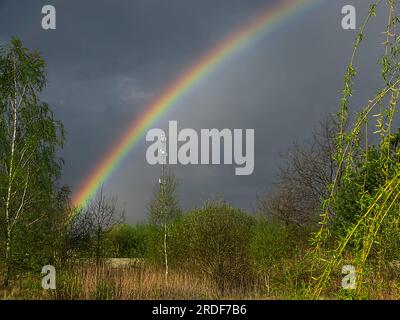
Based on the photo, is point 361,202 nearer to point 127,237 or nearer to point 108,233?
point 108,233

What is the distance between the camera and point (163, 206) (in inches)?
730

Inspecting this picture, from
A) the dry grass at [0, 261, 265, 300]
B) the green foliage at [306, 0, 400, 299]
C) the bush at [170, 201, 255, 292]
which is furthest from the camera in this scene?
the bush at [170, 201, 255, 292]

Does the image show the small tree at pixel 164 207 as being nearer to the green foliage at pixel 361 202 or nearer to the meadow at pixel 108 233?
the meadow at pixel 108 233

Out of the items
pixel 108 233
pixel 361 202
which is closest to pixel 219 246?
pixel 108 233

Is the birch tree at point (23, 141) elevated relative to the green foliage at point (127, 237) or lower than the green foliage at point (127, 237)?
elevated

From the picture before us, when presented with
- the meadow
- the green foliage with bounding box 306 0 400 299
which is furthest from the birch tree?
the green foliage with bounding box 306 0 400 299

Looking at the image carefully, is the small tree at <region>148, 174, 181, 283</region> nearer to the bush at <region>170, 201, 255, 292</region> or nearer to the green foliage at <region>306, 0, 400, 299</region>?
the bush at <region>170, 201, 255, 292</region>

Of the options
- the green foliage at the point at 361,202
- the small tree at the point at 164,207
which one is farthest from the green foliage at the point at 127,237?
the green foliage at the point at 361,202

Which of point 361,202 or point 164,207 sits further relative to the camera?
point 164,207

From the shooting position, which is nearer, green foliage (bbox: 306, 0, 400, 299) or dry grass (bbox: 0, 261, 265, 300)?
green foliage (bbox: 306, 0, 400, 299)
